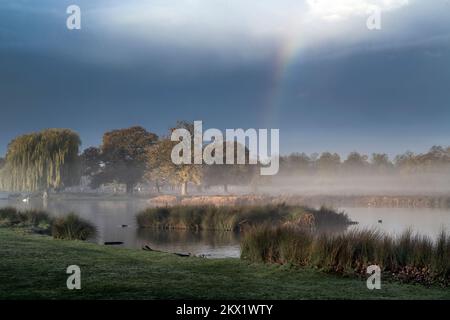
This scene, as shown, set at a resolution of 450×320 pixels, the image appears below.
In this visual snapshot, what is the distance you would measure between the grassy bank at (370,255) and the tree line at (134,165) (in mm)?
58363

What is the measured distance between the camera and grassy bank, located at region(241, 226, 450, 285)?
1127 cm

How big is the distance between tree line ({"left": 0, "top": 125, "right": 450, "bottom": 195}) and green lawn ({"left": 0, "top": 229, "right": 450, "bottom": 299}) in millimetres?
56843

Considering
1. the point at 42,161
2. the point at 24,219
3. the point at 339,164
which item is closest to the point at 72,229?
the point at 24,219

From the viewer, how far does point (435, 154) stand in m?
111

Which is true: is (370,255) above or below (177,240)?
above

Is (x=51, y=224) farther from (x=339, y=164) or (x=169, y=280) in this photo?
(x=339, y=164)

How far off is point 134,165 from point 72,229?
71922 millimetres

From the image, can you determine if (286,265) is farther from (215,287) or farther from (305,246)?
(215,287)

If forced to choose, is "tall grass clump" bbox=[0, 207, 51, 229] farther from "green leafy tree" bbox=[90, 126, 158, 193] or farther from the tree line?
"green leafy tree" bbox=[90, 126, 158, 193]

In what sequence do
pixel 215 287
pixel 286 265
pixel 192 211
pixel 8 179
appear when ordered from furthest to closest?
pixel 8 179, pixel 192 211, pixel 286 265, pixel 215 287

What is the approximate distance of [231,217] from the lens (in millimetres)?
28484

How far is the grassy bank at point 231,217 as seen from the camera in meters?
28.5
